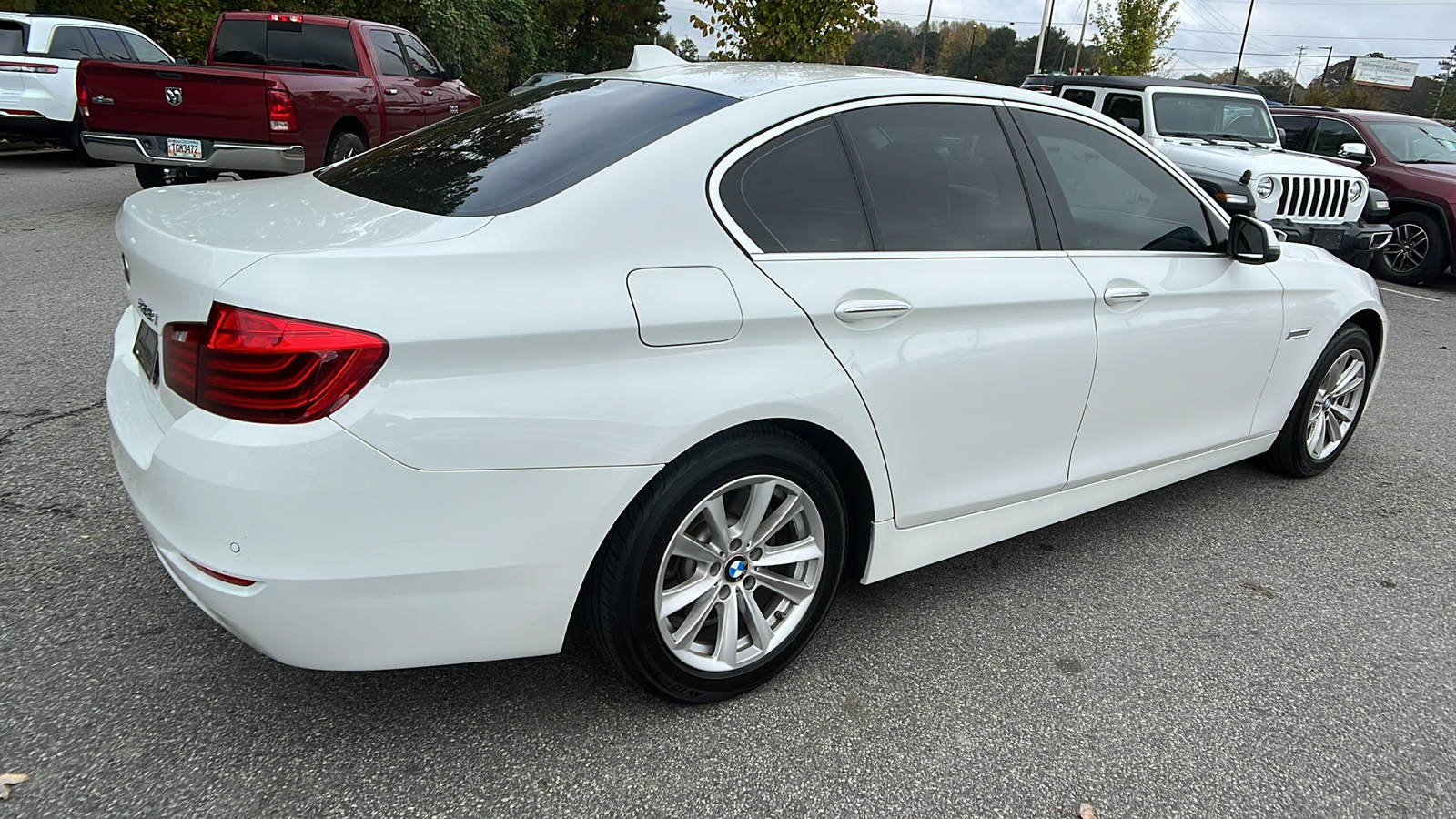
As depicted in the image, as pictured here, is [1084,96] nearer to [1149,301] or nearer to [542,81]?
[542,81]

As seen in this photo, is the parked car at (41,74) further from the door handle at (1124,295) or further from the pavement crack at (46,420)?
the door handle at (1124,295)

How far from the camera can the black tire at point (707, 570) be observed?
2.18m

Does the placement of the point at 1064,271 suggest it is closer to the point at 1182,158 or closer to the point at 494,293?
the point at 494,293

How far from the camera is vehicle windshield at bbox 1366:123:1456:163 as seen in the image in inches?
416

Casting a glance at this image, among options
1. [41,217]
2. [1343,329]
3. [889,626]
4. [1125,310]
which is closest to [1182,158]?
[1343,329]

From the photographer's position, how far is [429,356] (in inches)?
74.6

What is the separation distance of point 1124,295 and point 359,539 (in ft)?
7.99

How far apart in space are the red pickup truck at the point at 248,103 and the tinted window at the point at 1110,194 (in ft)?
22.7

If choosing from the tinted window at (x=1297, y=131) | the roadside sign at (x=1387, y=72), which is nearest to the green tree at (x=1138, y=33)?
the tinted window at (x=1297, y=131)

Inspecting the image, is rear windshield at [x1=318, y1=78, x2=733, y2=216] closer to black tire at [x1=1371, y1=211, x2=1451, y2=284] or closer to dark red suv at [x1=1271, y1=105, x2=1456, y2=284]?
dark red suv at [x1=1271, y1=105, x2=1456, y2=284]

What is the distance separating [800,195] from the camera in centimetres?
247

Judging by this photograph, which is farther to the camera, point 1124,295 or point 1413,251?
point 1413,251

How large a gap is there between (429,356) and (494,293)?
193 mm

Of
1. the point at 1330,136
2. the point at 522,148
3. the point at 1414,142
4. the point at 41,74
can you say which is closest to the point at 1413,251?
the point at 1414,142
